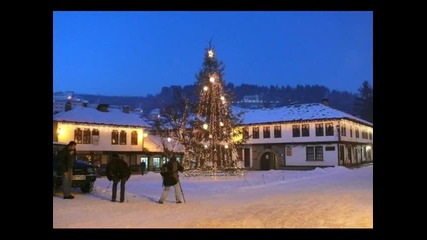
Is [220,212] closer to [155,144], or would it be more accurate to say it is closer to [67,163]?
[67,163]

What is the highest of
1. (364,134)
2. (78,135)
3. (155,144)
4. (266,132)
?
(266,132)

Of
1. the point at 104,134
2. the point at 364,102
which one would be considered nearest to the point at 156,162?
the point at 104,134

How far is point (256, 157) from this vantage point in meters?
47.3

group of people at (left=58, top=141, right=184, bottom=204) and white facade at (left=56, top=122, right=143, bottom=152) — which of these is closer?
group of people at (left=58, top=141, right=184, bottom=204)

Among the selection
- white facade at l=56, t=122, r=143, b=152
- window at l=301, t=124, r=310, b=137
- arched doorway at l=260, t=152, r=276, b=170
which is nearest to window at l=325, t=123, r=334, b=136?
window at l=301, t=124, r=310, b=137

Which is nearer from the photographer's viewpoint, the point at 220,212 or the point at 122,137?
the point at 220,212

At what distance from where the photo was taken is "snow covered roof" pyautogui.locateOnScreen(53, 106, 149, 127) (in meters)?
37.1

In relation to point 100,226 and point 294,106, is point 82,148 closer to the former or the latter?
point 294,106

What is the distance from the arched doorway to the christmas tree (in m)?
19.1

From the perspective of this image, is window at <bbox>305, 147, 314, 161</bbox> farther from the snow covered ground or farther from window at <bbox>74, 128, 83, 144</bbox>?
the snow covered ground

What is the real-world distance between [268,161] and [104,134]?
1827cm

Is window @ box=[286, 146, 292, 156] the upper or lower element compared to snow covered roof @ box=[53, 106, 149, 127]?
lower

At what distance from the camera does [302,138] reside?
144 ft
